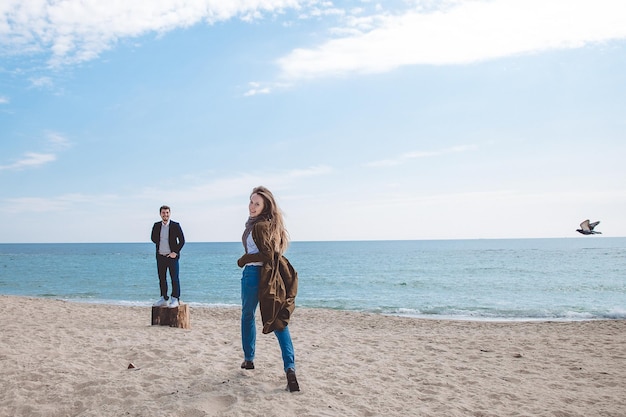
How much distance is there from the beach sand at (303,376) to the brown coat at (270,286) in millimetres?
767

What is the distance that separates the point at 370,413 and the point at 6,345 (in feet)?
17.8

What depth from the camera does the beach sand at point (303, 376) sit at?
4520 mm

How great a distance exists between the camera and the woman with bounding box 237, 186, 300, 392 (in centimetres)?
458

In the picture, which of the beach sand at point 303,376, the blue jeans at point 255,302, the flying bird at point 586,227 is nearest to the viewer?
the beach sand at point 303,376

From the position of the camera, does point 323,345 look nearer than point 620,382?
No

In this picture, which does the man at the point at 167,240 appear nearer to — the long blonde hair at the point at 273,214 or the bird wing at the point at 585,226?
the long blonde hair at the point at 273,214

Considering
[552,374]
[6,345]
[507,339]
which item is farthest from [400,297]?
[6,345]

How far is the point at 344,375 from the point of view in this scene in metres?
5.74

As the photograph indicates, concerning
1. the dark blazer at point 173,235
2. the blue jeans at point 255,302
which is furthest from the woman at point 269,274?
the dark blazer at point 173,235

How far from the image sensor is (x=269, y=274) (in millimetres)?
4613

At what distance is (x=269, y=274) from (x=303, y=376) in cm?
166

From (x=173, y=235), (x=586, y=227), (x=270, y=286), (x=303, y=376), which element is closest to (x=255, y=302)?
(x=270, y=286)

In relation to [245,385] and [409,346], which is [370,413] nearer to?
[245,385]

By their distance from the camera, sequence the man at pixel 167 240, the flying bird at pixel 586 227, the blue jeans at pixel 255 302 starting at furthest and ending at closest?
1. the flying bird at pixel 586 227
2. the man at pixel 167 240
3. the blue jeans at pixel 255 302
